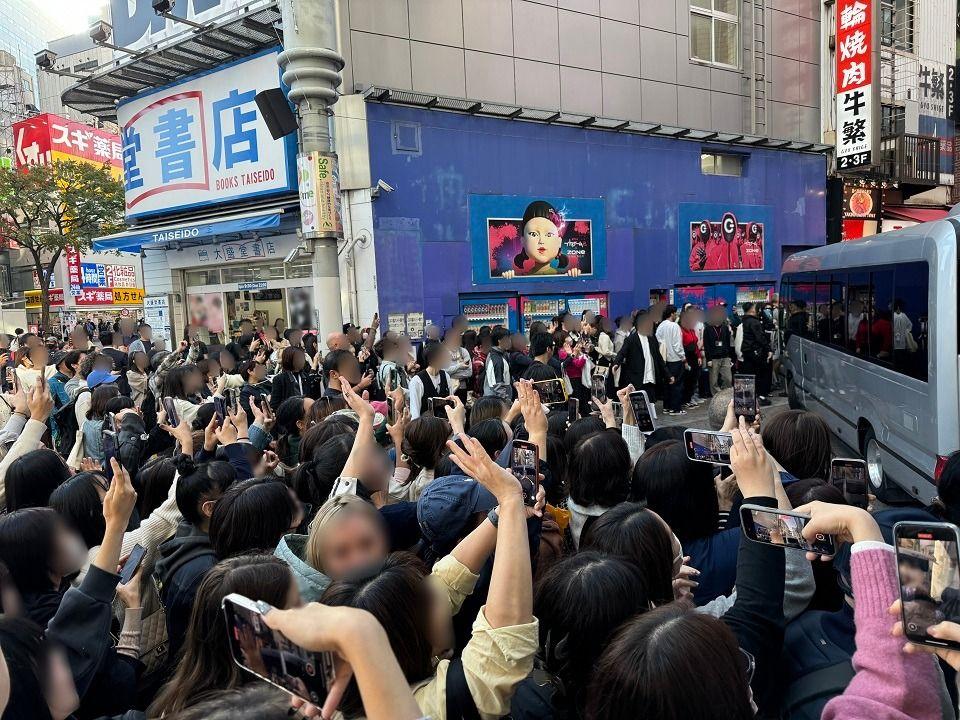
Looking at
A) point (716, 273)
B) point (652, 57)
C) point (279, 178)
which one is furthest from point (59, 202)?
point (716, 273)

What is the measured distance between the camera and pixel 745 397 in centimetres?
320

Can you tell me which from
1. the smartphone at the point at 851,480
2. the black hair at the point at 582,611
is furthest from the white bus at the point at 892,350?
the black hair at the point at 582,611

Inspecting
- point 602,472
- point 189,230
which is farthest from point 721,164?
point 602,472

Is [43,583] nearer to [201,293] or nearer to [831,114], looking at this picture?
[201,293]

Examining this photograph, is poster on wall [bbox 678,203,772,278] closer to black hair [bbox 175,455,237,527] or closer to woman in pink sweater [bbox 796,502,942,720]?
black hair [bbox 175,455,237,527]

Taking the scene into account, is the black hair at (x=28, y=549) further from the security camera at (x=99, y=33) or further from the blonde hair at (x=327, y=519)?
the security camera at (x=99, y=33)

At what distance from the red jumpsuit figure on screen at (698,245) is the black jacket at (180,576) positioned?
16.0 m

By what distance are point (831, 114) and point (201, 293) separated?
18.7 meters

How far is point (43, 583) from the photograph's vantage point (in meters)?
2.37

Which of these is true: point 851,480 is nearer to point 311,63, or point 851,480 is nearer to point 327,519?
point 327,519

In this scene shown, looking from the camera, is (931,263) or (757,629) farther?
(931,263)

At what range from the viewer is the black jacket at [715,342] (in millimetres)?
11789

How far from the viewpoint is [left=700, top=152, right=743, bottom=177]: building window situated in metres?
17.3

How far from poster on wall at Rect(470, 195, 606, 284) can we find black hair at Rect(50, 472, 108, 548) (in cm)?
Result: 1085
